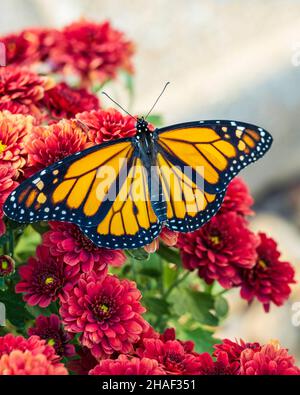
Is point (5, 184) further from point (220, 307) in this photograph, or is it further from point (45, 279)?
point (220, 307)

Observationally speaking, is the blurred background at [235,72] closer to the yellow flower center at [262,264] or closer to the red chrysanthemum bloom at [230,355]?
the yellow flower center at [262,264]

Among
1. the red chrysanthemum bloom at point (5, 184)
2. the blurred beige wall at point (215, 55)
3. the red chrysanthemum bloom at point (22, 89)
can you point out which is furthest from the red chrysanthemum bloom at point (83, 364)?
the blurred beige wall at point (215, 55)

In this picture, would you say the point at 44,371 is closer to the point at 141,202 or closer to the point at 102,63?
the point at 141,202

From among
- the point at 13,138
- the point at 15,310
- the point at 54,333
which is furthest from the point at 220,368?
the point at 13,138

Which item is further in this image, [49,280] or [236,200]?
[236,200]

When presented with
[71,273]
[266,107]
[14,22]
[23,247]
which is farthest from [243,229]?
[14,22]

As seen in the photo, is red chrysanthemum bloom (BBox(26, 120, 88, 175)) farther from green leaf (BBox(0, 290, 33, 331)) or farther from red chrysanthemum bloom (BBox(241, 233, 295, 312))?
red chrysanthemum bloom (BBox(241, 233, 295, 312))
